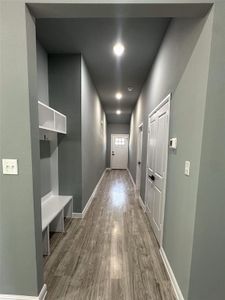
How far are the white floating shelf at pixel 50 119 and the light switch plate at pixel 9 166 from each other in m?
0.84

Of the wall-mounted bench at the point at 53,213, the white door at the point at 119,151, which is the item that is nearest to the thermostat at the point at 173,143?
the wall-mounted bench at the point at 53,213

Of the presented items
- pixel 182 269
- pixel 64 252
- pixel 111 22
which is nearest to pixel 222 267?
pixel 182 269

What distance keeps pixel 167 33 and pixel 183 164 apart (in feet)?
5.96

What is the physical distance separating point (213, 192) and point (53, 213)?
2.03m

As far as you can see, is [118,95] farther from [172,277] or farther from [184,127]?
[172,277]

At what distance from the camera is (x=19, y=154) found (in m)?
1.28

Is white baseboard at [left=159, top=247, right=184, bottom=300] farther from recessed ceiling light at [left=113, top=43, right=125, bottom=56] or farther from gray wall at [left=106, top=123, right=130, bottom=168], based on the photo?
gray wall at [left=106, top=123, right=130, bottom=168]

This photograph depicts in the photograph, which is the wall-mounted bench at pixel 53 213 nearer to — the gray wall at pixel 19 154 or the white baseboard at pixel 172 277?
the gray wall at pixel 19 154

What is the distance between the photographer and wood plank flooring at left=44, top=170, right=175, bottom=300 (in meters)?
1.54

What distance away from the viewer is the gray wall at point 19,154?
3.95 ft

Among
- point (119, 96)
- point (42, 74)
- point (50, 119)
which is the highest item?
point (119, 96)

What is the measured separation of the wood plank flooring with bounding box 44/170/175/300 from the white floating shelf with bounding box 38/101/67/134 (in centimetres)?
167

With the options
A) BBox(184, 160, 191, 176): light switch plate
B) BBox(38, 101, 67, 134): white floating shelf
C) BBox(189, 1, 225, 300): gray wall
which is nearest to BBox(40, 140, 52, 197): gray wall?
BBox(38, 101, 67, 134): white floating shelf

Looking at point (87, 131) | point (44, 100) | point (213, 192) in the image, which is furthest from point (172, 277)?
point (44, 100)
